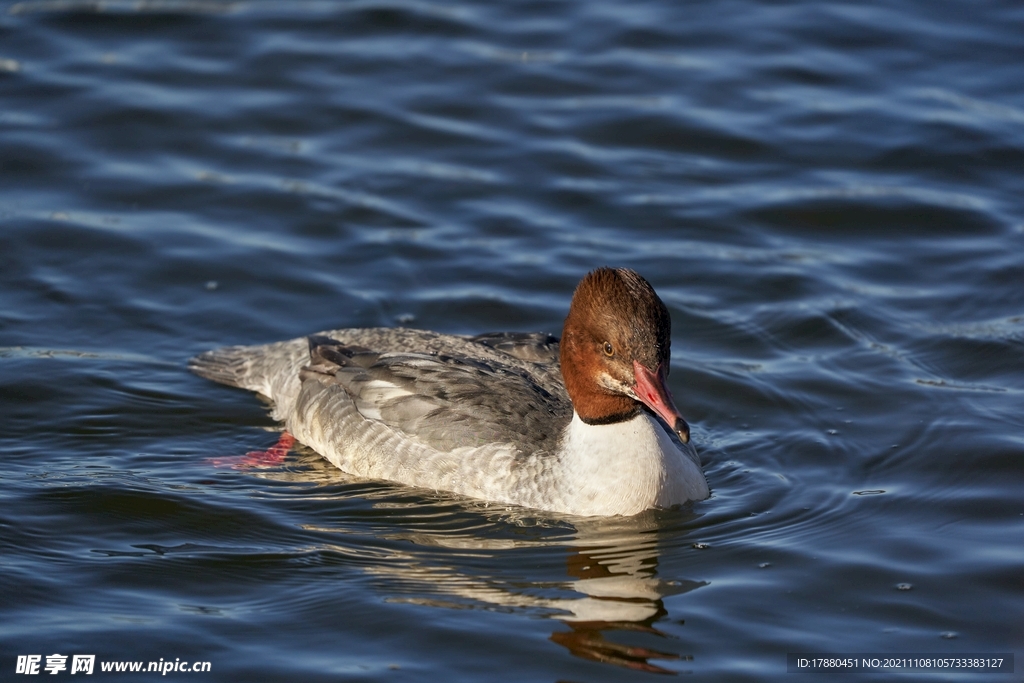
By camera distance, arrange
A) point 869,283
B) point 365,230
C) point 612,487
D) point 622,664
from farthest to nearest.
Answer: point 365,230
point 869,283
point 612,487
point 622,664

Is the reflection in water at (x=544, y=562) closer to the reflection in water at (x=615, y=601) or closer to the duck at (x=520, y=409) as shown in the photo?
the reflection in water at (x=615, y=601)

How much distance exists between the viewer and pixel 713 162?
1338 centimetres

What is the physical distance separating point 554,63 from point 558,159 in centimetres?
222

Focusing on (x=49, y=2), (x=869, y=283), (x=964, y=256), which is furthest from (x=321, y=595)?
(x=49, y=2)

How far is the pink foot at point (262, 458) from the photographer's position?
880cm

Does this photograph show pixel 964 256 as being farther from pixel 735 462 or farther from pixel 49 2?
pixel 49 2

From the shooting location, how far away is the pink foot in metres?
8.80

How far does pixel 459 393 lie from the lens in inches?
335

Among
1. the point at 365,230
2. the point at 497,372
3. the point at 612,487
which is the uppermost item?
the point at 365,230

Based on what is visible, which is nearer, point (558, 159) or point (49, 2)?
point (558, 159)

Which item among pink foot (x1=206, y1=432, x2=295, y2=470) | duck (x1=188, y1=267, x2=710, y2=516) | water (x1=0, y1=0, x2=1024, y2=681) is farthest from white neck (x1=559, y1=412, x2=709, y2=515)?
pink foot (x1=206, y1=432, x2=295, y2=470)

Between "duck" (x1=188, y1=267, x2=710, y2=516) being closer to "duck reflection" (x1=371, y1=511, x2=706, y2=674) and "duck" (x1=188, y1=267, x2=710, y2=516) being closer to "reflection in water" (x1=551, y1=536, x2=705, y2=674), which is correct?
"duck reflection" (x1=371, y1=511, x2=706, y2=674)

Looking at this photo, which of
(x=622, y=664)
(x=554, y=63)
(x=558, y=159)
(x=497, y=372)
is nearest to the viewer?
(x=622, y=664)

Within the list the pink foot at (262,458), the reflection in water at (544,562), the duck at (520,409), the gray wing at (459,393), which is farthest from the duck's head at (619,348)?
the pink foot at (262,458)
